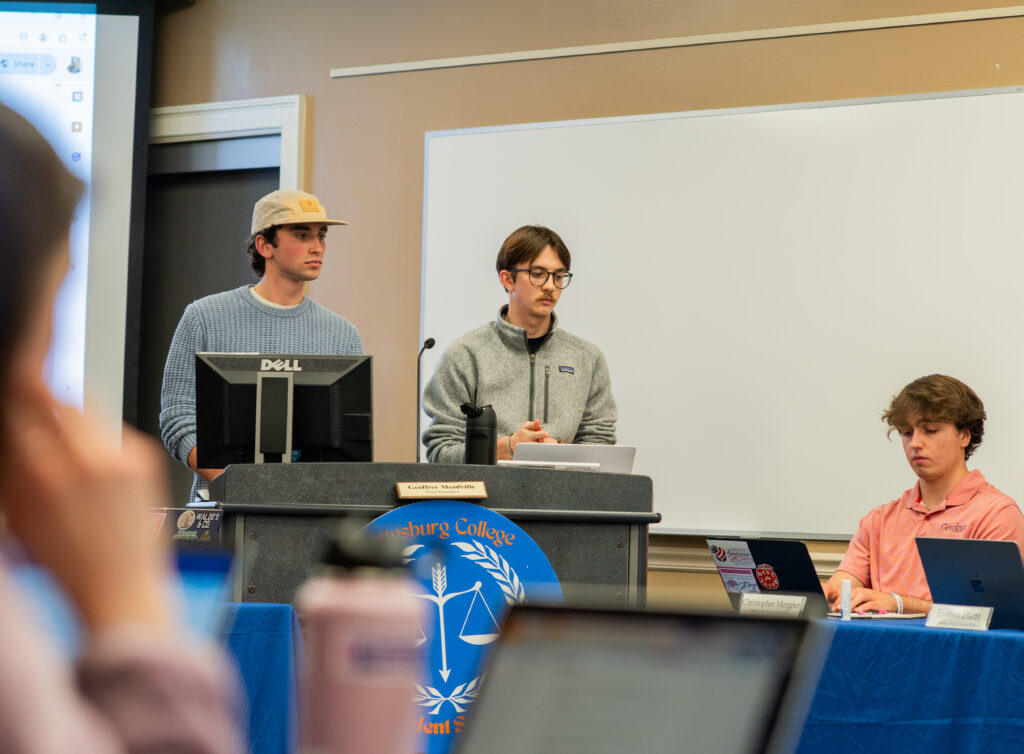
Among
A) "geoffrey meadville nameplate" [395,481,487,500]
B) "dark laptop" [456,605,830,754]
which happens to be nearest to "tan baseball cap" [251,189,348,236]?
"geoffrey meadville nameplate" [395,481,487,500]

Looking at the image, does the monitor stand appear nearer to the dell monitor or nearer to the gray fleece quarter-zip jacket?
the dell monitor

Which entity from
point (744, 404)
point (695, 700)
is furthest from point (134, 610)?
point (744, 404)

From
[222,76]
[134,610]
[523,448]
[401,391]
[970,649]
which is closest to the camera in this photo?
[134,610]

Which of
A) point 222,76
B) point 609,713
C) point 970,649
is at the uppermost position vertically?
point 222,76

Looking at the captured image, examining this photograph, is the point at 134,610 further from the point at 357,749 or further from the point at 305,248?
the point at 305,248

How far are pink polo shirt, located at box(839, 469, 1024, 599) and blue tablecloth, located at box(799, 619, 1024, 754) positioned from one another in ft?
3.11

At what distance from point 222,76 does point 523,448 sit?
9.90 feet

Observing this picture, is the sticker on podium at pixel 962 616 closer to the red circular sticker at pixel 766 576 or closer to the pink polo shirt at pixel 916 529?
the red circular sticker at pixel 766 576

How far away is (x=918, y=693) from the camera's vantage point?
176 cm

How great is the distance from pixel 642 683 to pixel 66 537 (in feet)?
1.02

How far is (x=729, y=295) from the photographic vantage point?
3.92 meters

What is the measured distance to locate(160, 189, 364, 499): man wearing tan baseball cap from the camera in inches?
123

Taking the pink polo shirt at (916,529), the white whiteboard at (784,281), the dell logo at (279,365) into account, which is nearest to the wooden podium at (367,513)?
the dell logo at (279,365)

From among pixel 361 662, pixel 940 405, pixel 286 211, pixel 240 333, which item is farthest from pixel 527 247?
pixel 361 662
